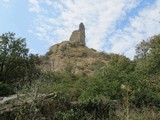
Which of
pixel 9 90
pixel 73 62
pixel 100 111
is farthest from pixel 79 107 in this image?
pixel 73 62

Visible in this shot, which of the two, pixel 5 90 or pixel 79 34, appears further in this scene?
pixel 79 34

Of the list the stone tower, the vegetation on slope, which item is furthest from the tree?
the stone tower

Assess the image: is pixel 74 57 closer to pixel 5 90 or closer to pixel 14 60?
pixel 14 60

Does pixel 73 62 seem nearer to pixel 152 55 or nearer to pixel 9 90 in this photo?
pixel 152 55

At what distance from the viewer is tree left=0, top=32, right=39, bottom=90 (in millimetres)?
38522

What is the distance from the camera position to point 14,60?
3953 centimetres

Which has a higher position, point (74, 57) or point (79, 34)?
point (79, 34)

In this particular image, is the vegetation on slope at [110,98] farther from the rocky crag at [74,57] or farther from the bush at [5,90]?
the rocky crag at [74,57]

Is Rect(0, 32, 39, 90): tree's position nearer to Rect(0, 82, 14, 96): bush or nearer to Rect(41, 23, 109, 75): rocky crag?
Rect(0, 82, 14, 96): bush

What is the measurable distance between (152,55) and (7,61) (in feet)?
50.5

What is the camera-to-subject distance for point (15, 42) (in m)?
41.2

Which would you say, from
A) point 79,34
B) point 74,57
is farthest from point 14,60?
point 79,34

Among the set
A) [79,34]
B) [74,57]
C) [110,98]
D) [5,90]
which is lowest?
[110,98]

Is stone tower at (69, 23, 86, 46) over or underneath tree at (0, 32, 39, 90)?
over
